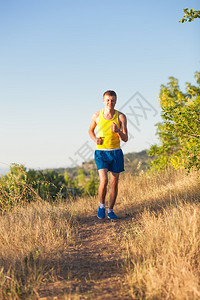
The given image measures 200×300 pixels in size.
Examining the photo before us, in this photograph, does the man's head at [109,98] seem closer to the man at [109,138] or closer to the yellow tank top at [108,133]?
the man at [109,138]

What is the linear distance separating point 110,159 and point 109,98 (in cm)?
99

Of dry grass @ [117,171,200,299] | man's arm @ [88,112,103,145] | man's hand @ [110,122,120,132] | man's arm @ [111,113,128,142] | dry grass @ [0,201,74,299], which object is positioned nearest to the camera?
dry grass @ [117,171,200,299]

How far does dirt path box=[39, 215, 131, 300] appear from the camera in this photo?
258 cm

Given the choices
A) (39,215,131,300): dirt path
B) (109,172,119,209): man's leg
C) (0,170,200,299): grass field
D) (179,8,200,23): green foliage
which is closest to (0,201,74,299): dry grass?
(0,170,200,299): grass field

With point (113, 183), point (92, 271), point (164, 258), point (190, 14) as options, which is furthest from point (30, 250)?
point (190, 14)

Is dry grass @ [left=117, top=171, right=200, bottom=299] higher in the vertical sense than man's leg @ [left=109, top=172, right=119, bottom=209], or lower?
lower

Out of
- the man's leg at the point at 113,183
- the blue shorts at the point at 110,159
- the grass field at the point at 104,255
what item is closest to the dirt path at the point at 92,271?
the grass field at the point at 104,255

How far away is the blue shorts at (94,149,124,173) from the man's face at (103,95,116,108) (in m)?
0.74

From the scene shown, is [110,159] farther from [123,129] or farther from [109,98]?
[109,98]

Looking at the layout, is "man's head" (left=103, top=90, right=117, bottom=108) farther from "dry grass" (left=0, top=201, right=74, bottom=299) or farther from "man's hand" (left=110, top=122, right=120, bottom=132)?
"dry grass" (left=0, top=201, right=74, bottom=299)

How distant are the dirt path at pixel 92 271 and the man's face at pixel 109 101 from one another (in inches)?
76.7

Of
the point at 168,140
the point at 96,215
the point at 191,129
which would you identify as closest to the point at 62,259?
the point at 96,215

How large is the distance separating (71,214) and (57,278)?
1990mm

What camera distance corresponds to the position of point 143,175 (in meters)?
7.33
